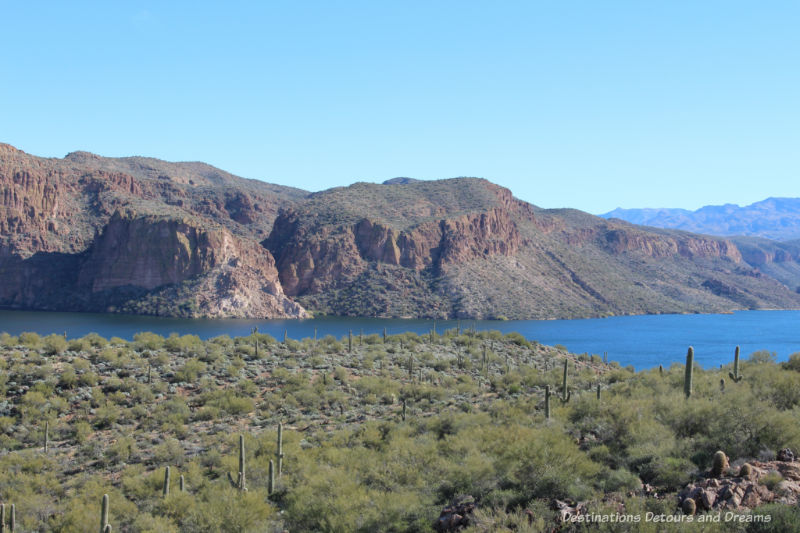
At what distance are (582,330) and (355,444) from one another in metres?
87.0

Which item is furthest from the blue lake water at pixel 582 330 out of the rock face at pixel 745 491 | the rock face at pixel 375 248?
the rock face at pixel 745 491

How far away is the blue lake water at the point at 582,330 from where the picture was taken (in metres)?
75.3

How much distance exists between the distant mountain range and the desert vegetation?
3350 inches

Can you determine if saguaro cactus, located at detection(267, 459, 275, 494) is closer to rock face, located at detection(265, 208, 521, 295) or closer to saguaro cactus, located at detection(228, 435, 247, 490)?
saguaro cactus, located at detection(228, 435, 247, 490)

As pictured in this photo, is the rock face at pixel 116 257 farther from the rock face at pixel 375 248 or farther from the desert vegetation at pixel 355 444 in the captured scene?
the desert vegetation at pixel 355 444

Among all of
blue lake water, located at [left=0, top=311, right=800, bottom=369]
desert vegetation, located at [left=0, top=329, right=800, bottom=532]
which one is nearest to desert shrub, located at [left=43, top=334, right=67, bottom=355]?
desert vegetation, located at [left=0, top=329, right=800, bottom=532]

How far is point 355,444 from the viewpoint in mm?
22297

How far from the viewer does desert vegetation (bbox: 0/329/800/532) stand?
512 inches

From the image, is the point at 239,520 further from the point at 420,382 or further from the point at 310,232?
the point at 310,232

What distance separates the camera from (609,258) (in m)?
181

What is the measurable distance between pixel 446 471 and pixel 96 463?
1265 centimetres

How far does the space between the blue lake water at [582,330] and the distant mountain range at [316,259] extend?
1121 centimetres

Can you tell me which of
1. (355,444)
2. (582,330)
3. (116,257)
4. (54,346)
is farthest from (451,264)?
(355,444)

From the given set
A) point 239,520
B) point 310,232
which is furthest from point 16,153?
point 239,520
